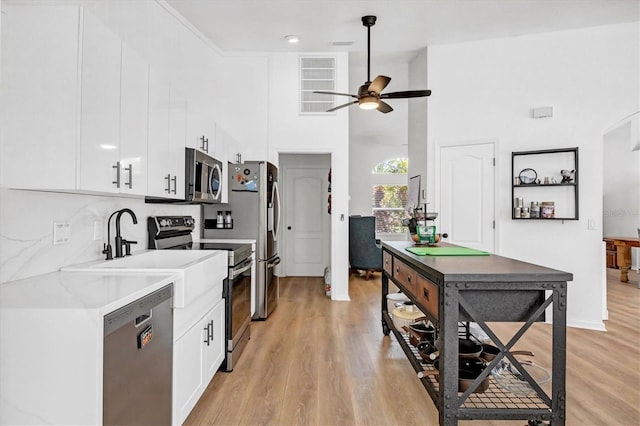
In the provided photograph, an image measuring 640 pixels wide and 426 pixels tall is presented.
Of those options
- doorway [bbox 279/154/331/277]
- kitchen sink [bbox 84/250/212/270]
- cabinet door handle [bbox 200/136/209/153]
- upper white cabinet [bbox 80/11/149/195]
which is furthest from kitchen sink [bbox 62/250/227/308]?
doorway [bbox 279/154/331/277]

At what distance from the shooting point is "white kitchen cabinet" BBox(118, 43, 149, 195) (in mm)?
1914

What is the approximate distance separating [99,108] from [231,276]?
1.44 m

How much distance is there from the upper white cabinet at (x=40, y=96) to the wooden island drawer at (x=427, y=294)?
179 centimetres

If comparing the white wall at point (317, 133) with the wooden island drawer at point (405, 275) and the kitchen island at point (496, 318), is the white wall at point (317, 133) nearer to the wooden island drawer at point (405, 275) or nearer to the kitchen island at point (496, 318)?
the wooden island drawer at point (405, 275)

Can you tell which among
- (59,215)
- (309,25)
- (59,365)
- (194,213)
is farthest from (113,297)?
(309,25)

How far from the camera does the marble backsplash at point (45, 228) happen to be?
1596 mm

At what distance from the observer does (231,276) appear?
270 centimetres

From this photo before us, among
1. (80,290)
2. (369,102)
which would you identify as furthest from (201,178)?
(369,102)

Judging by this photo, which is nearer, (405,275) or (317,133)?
(405,275)

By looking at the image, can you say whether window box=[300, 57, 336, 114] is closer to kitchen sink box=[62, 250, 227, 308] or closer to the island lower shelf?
kitchen sink box=[62, 250, 227, 308]

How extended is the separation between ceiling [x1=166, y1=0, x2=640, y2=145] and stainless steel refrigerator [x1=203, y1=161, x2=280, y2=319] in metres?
1.60

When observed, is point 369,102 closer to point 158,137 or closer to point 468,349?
point 158,137

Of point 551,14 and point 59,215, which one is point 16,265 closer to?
point 59,215

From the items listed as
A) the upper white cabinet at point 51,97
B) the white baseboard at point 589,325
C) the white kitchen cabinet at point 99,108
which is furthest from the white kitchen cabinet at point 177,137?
the white baseboard at point 589,325
